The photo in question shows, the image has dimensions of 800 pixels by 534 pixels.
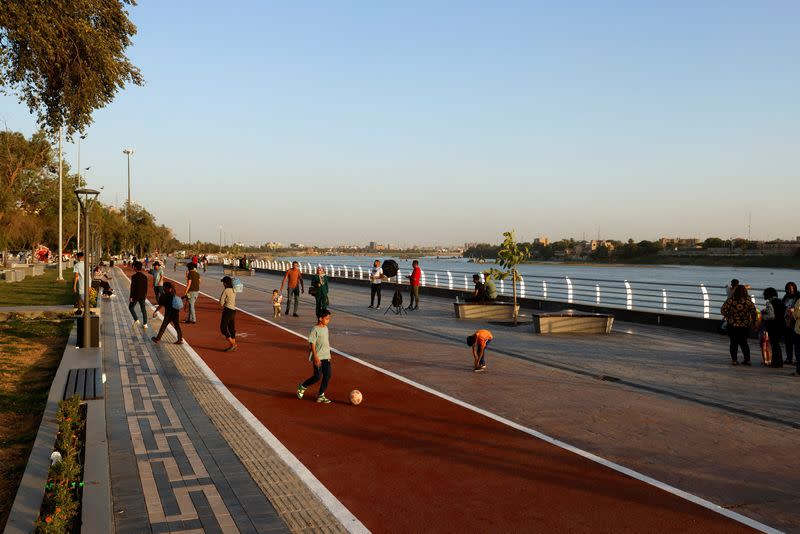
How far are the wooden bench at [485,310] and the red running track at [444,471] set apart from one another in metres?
10.9

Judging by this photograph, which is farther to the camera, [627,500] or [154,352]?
[154,352]

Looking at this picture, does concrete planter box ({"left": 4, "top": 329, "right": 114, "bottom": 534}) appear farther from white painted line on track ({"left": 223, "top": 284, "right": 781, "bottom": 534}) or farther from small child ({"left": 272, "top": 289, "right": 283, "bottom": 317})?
small child ({"left": 272, "top": 289, "right": 283, "bottom": 317})

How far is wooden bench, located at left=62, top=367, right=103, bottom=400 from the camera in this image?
8.78 metres

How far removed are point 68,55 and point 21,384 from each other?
689 cm

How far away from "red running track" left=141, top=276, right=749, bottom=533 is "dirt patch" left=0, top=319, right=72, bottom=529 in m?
2.60

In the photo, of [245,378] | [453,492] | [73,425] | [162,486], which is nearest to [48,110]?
[245,378]

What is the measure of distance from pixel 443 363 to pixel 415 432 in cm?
483

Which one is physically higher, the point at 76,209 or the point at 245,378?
the point at 76,209

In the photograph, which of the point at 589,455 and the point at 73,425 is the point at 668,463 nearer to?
the point at 589,455

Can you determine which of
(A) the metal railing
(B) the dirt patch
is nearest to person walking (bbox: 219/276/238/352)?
(B) the dirt patch

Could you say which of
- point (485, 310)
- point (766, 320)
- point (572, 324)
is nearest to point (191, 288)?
point (485, 310)

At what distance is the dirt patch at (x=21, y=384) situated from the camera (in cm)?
652

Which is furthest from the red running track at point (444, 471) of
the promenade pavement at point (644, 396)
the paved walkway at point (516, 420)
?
the promenade pavement at point (644, 396)

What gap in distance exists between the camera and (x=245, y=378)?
10922mm
